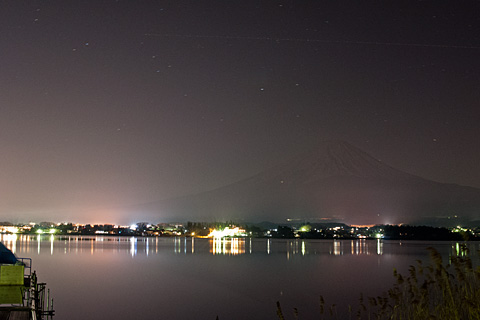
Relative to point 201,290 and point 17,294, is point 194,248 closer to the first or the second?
point 201,290

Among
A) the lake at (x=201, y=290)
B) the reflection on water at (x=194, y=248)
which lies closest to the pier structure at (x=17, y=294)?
the lake at (x=201, y=290)

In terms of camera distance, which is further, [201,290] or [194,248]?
[194,248]

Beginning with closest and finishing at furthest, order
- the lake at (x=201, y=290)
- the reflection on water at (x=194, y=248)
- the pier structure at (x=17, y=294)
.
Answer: the pier structure at (x=17, y=294)
the lake at (x=201, y=290)
the reflection on water at (x=194, y=248)

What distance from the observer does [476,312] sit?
724 centimetres

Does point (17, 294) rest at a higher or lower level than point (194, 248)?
higher

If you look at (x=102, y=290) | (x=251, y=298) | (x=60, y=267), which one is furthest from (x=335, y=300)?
(x=60, y=267)

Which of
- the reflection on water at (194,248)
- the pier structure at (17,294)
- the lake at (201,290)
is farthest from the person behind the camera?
the reflection on water at (194,248)

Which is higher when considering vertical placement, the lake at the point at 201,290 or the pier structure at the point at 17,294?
the pier structure at the point at 17,294

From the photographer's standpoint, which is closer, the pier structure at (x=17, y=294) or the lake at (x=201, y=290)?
the pier structure at (x=17, y=294)

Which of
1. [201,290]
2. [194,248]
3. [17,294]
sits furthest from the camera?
[194,248]

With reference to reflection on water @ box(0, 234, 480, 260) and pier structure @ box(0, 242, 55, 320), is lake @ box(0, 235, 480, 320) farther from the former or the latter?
reflection on water @ box(0, 234, 480, 260)

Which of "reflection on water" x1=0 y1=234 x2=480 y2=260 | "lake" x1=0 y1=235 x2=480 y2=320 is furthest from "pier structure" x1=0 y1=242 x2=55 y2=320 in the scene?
"reflection on water" x1=0 y1=234 x2=480 y2=260

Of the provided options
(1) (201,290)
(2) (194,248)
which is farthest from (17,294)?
(2) (194,248)

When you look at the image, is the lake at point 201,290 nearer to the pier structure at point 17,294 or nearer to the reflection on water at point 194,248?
the pier structure at point 17,294
